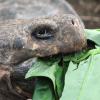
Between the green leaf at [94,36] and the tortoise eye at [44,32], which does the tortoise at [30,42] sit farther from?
the green leaf at [94,36]

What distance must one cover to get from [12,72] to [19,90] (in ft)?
0.31

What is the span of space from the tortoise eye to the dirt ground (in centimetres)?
542

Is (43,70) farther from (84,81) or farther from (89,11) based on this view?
(89,11)

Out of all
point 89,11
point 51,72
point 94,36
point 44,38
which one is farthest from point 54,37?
point 89,11

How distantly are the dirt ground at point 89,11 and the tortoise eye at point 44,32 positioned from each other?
17.8 ft

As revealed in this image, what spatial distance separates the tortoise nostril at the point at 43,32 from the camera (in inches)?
88.5

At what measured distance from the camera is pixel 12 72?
2381 millimetres

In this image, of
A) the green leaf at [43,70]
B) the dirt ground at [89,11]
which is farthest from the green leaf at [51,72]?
the dirt ground at [89,11]

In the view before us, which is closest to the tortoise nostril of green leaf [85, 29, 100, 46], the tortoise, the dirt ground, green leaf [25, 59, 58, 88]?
the tortoise

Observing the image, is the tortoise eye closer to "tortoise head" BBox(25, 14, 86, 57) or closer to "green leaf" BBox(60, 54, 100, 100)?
"tortoise head" BBox(25, 14, 86, 57)

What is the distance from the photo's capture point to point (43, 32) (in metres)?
2.26

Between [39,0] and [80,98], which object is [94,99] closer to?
[80,98]

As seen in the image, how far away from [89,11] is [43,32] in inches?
259

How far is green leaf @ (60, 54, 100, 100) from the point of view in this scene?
207 centimetres
